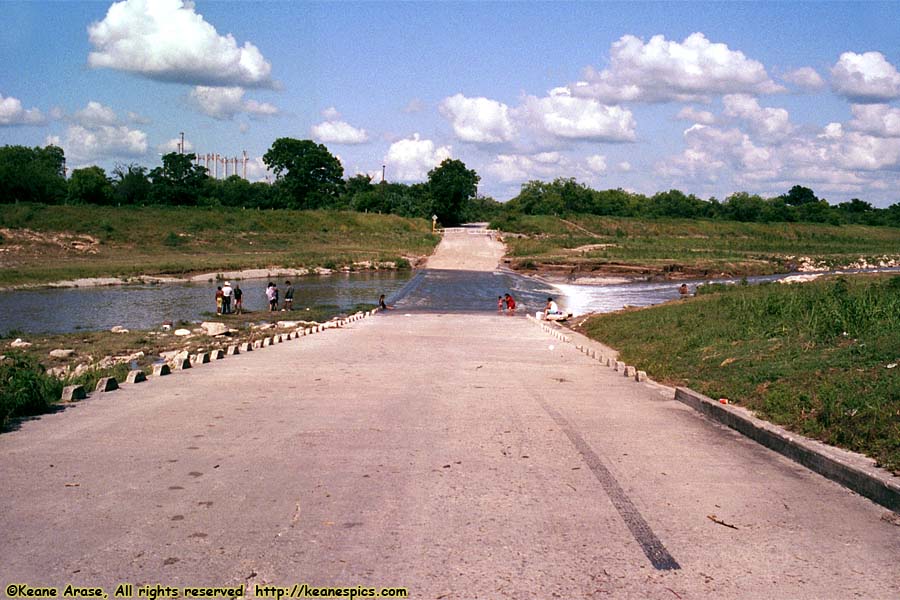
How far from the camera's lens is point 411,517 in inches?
235

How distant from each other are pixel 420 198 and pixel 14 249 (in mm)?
87487

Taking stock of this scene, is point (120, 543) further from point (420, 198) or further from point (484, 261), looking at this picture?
point (420, 198)

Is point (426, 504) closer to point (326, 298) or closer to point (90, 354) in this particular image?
point (90, 354)

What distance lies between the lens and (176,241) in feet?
256

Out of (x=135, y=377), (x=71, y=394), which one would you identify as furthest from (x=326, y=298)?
(x=71, y=394)

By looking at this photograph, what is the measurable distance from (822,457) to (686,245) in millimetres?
91989

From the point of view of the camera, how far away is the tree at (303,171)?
132875 mm

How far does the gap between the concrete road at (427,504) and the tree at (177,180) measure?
99.7m

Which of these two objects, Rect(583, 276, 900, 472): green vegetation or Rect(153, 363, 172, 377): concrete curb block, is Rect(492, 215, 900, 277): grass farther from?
Rect(153, 363, 172, 377): concrete curb block

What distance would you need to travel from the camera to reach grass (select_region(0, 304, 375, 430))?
9820 millimetres

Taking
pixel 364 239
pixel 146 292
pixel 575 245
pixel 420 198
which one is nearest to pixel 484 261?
pixel 575 245

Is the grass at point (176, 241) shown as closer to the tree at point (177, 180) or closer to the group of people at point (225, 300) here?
the tree at point (177, 180)

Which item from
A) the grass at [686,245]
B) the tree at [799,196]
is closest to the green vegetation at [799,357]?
the grass at [686,245]

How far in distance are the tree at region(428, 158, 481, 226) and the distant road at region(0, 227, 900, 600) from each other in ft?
405
